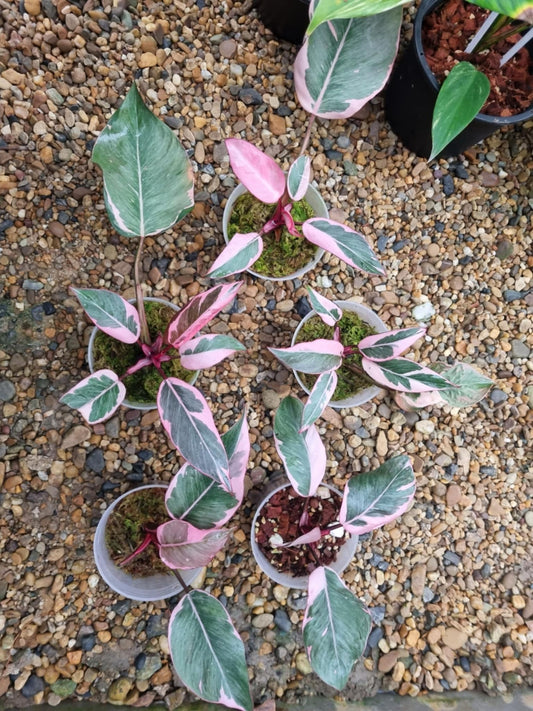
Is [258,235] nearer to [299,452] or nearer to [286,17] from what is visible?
[299,452]

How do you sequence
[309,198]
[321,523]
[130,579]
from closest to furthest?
[130,579] → [321,523] → [309,198]

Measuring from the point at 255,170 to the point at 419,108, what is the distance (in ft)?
2.15

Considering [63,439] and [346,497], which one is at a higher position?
[346,497]

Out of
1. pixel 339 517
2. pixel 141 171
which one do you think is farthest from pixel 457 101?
pixel 339 517

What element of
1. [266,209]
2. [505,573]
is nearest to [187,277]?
[266,209]

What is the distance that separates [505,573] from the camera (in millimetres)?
1526

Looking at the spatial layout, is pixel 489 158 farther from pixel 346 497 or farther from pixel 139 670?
pixel 139 670

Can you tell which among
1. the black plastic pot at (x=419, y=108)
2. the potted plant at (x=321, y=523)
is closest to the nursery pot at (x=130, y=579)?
the potted plant at (x=321, y=523)

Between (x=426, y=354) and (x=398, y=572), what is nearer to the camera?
(x=398, y=572)

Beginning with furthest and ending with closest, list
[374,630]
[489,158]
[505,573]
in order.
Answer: [489,158], [505,573], [374,630]

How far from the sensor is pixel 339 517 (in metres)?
1.19

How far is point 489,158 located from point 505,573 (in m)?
1.24

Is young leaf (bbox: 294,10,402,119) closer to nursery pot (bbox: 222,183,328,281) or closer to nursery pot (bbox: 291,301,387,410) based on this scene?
nursery pot (bbox: 222,183,328,281)

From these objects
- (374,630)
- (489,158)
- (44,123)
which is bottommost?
(374,630)
